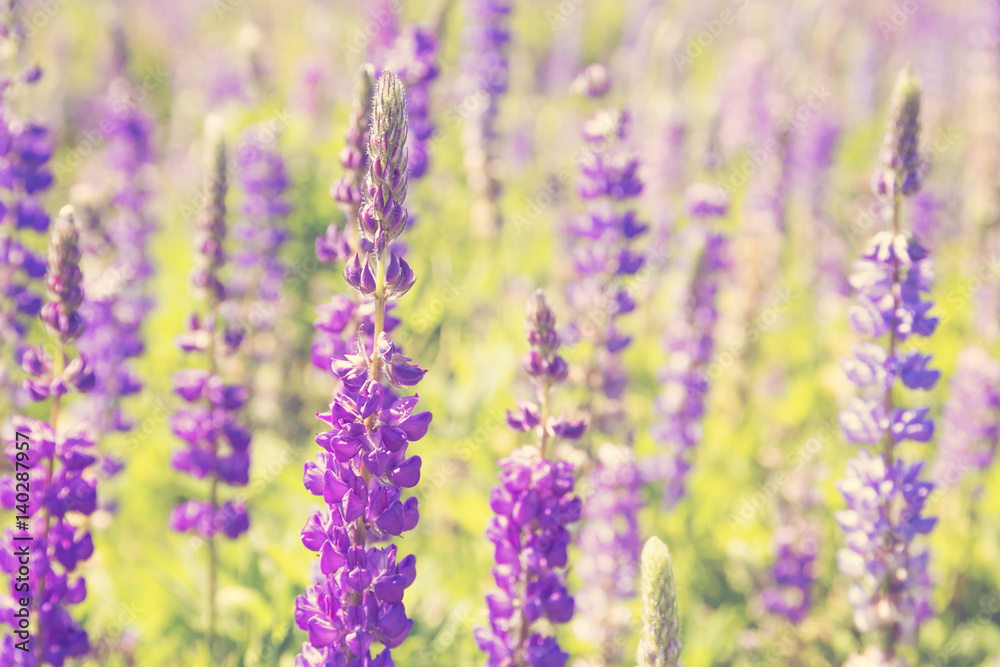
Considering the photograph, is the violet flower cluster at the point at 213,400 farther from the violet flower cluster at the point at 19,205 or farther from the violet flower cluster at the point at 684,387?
the violet flower cluster at the point at 684,387

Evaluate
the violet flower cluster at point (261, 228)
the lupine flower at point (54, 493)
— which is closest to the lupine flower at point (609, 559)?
the lupine flower at point (54, 493)

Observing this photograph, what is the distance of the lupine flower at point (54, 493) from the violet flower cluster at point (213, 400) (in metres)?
0.57

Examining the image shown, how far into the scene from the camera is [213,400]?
289 cm

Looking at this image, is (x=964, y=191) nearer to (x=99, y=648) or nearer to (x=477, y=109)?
(x=477, y=109)

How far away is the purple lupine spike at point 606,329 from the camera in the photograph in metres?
3.41

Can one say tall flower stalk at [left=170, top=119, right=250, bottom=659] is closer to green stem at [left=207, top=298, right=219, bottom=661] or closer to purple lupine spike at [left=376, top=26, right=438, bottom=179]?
green stem at [left=207, top=298, right=219, bottom=661]

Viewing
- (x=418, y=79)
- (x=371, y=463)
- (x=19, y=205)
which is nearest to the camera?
(x=371, y=463)

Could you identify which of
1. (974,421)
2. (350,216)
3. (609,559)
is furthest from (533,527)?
(974,421)

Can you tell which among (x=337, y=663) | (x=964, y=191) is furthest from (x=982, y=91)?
(x=337, y=663)

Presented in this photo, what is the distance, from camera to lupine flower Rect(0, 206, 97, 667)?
7.26 ft

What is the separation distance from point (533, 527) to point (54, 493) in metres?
1.26

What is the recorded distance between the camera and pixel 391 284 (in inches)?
71.9

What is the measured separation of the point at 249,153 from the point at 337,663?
3575mm

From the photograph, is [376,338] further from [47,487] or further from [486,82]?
[486,82]
